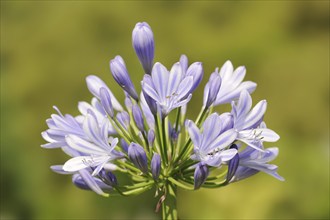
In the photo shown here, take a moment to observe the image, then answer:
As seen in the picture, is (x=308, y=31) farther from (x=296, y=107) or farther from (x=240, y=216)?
(x=240, y=216)

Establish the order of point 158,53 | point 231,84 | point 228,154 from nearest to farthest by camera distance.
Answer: point 228,154 < point 231,84 < point 158,53

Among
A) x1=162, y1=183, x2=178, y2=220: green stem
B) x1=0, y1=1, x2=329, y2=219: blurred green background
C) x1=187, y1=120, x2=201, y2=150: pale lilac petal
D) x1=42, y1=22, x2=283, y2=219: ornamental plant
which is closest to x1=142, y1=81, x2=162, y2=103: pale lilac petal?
x1=42, y1=22, x2=283, y2=219: ornamental plant

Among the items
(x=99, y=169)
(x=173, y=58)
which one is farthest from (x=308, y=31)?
(x=99, y=169)

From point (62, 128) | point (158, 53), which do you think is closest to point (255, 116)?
point (62, 128)

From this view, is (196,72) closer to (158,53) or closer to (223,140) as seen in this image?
(223,140)

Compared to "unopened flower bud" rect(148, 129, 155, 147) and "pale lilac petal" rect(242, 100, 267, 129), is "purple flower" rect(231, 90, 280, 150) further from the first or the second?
"unopened flower bud" rect(148, 129, 155, 147)
